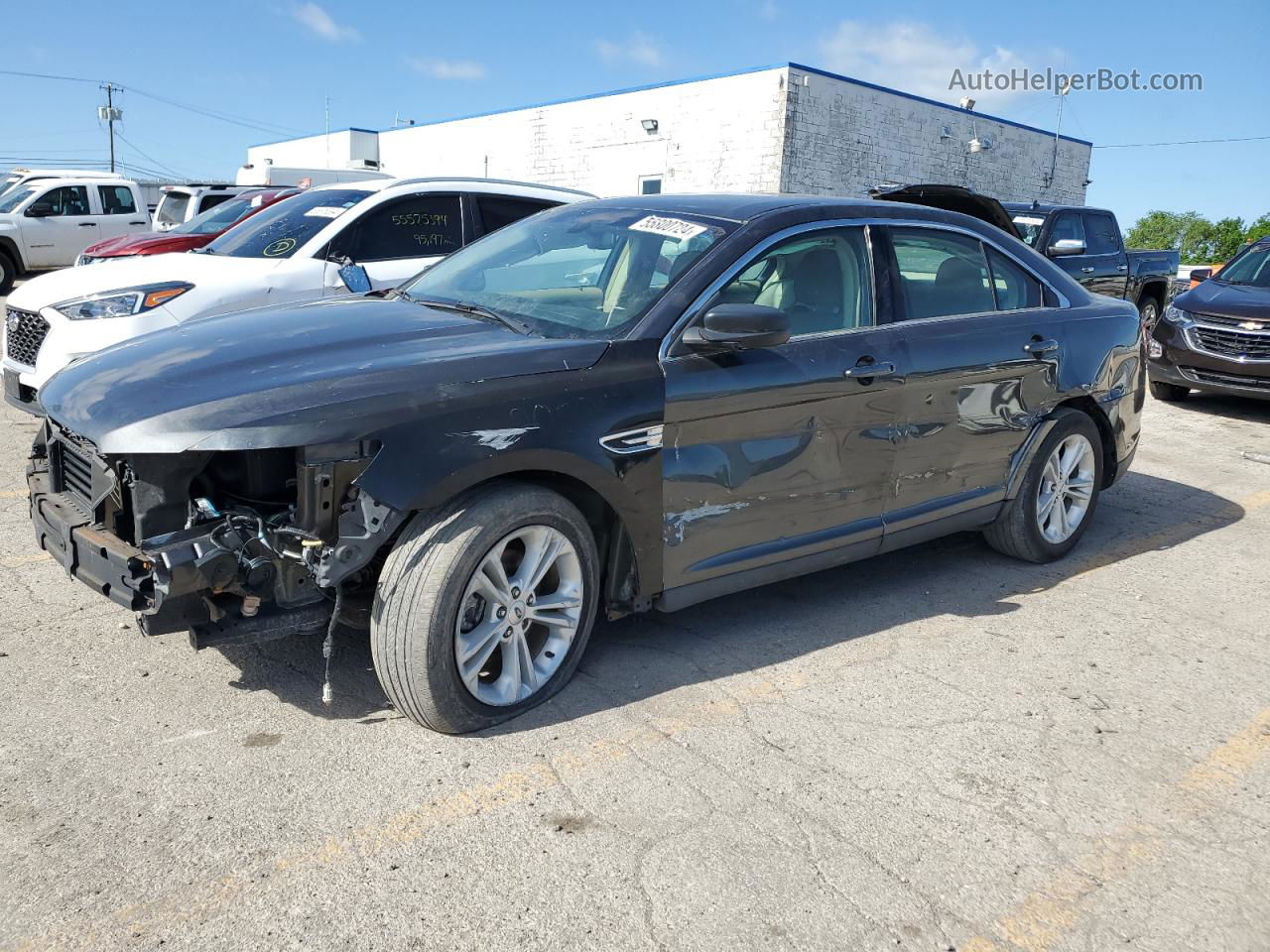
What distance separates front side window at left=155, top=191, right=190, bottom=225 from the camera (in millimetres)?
17000

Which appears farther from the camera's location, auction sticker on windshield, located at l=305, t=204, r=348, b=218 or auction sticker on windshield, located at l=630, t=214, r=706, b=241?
auction sticker on windshield, located at l=305, t=204, r=348, b=218

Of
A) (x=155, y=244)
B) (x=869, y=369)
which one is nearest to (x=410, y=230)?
(x=869, y=369)

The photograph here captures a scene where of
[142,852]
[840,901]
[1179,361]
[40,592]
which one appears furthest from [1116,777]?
[1179,361]

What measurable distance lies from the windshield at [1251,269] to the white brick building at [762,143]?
480 inches

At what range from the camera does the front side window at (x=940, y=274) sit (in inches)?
179

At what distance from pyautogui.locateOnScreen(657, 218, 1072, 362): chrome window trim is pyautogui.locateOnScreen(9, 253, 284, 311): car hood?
417cm

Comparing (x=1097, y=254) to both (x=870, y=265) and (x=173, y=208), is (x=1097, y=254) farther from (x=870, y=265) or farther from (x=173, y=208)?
(x=173, y=208)

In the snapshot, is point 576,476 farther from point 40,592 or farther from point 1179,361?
point 1179,361

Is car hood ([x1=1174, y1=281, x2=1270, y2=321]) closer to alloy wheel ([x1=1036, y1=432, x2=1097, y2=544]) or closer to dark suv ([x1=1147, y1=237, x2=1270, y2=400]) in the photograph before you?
dark suv ([x1=1147, y1=237, x2=1270, y2=400])

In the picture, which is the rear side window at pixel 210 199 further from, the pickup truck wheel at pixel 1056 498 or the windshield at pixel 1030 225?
the pickup truck wheel at pixel 1056 498

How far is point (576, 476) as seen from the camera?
3.41m

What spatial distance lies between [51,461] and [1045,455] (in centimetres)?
437

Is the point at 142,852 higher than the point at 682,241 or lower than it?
lower

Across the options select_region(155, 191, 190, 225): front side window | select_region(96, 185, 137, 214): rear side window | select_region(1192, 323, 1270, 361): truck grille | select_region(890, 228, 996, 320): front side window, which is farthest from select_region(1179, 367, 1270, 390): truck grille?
select_region(96, 185, 137, 214): rear side window
